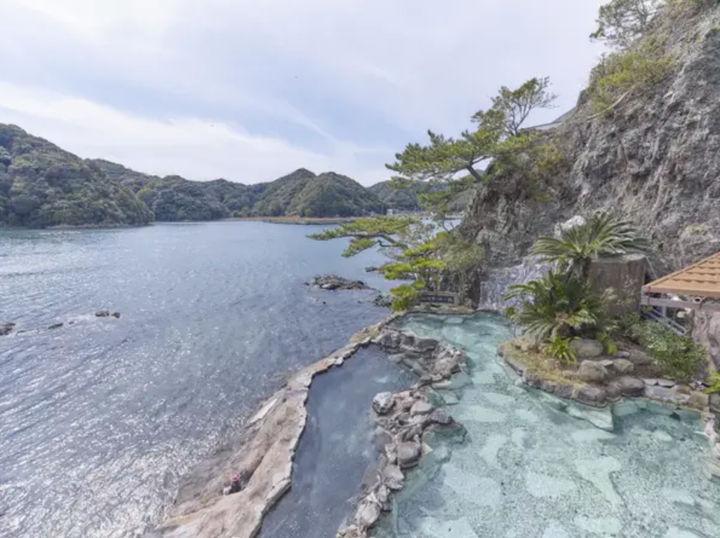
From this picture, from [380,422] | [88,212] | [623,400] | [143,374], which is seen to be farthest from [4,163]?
[623,400]

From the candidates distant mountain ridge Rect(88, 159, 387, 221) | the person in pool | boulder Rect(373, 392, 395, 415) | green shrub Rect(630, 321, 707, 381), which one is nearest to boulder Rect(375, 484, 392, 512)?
boulder Rect(373, 392, 395, 415)

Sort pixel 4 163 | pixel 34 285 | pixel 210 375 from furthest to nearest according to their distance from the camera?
pixel 4 163 → pixel 34 285 → pixel 210 375

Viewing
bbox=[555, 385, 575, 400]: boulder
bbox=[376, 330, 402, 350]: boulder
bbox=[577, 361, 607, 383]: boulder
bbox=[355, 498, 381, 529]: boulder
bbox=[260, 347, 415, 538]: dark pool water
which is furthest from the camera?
bbox=[376, 330, 402, 350]: boulder

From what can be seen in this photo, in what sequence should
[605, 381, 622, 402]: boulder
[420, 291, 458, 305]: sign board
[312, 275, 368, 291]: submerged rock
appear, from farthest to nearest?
[312, 275, 368, 291]: submerged rock < [420, 291, 458, 305]: sign board < [605, 381, 622, 402]: boulder

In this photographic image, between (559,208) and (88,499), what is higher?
(559,208)

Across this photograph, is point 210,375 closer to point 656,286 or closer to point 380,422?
point 380,422

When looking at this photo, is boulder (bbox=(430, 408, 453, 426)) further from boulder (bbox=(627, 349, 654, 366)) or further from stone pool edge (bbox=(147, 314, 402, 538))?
boulder (bbox=(627, 349, 654, 366))
